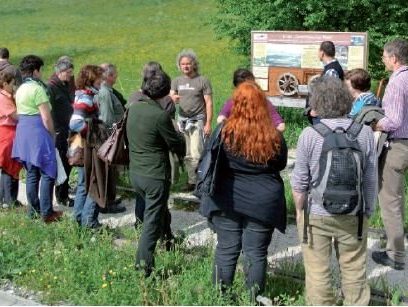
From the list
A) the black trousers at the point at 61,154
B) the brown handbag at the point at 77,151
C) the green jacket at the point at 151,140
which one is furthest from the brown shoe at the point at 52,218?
the green jacket at the point at 151,140

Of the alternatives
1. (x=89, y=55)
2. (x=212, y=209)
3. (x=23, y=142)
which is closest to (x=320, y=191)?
(x=212, y=209)

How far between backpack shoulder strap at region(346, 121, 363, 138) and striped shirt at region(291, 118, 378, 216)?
0.02 meters

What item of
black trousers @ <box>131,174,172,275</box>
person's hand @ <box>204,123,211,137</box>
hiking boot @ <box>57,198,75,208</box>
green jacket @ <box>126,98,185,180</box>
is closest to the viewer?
green jacket @ <box>126,98,185,180</box>

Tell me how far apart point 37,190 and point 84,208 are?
86cm

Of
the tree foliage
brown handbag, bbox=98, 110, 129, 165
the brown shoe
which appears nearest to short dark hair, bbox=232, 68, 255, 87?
brown handbag, bbox=98, 110, 129, 165

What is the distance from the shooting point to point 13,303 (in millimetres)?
5516

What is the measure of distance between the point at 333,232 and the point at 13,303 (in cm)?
268

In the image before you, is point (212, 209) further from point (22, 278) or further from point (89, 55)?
point (89, 55)

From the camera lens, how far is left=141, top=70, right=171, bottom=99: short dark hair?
18.7 ft

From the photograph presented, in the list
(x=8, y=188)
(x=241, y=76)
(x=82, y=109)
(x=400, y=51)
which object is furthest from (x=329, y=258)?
(x=8, y=188)

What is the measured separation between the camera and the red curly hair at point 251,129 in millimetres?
4828

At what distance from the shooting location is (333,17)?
13.5 m

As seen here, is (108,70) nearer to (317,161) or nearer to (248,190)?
(248,190)

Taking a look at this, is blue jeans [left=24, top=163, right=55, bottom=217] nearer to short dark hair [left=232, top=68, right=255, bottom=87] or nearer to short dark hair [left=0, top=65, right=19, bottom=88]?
short dark hair [left=0, top=65, right=19, bottom=88]
